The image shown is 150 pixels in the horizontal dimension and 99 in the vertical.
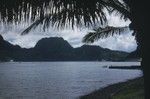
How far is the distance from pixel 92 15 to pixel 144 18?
84 centimetres

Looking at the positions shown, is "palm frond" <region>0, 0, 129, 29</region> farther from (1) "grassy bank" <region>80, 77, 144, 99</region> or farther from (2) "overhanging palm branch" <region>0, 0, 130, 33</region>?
(1) "grassy bank" <region>80, 77, 144, 99</region>

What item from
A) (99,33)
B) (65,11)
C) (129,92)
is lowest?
(129,92)

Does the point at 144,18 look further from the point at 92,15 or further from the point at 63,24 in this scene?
the point at 63,24

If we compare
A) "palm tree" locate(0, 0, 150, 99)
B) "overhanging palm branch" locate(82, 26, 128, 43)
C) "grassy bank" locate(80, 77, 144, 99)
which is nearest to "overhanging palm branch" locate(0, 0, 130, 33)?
"palm tree" locate(0, 0, 150, 99)

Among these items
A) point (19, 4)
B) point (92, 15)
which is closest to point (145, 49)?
point (92, 15)

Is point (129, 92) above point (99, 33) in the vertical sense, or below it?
below

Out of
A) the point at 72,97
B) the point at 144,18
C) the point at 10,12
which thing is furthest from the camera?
the point at 72,97

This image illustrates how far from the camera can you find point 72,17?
21.6 feet

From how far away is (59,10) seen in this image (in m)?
6.07

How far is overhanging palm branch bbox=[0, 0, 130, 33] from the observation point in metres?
5.46

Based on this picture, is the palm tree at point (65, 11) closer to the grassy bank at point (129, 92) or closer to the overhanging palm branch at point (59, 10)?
the overhanging palm branch at point (59, 10)

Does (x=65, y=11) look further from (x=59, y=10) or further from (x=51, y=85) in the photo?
(x=51, y=85)

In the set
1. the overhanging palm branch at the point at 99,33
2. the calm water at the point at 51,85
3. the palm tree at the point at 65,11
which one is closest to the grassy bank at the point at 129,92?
the calm water at the point at 51,85

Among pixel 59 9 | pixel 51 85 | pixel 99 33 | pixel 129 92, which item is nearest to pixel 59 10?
pixel 59 9
